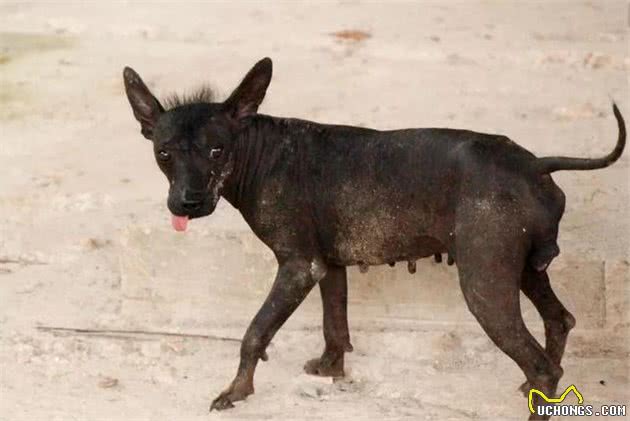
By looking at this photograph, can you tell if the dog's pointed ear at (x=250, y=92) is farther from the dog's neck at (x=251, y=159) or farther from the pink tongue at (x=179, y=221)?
the pink tongue at (x=179, y=221)

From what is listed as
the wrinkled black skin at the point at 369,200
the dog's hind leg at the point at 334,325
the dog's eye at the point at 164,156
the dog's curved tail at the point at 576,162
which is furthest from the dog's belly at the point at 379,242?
the dog's eye at the point at 164,156

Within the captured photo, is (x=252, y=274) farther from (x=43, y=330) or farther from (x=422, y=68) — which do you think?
(x=422, y=68)

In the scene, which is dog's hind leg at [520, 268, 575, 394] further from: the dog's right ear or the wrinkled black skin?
the dog's right ear

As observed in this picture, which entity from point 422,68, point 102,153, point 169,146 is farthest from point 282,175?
point 422,68

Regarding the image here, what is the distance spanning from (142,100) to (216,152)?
41 centimetres

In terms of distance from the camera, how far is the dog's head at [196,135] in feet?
19.3

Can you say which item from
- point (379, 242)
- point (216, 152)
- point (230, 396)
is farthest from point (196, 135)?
point (230, 396)

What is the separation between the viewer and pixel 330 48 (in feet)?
34.1

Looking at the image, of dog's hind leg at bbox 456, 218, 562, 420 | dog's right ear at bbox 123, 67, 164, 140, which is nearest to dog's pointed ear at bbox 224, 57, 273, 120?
dog's right ear at bbox 123, 67, 164, 140

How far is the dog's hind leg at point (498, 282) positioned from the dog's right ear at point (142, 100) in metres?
1.40

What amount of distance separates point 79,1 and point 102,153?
2.74m

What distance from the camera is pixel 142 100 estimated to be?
6082 mm

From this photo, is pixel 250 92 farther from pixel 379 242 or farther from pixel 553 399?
pixel 553 399

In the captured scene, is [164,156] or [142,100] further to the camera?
[142,100]
